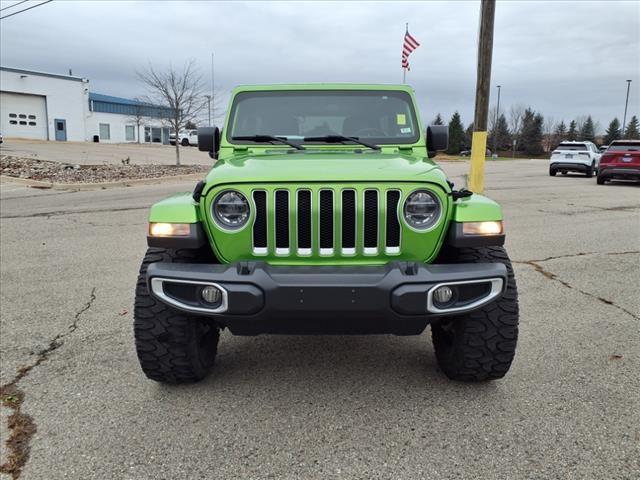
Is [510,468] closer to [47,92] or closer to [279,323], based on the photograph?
[279,323]

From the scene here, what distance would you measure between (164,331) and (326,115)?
2.10 m

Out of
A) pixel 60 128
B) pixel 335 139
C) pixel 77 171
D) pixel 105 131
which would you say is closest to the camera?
pixel 335 139

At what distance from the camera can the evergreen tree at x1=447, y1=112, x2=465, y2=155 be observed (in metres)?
64.1

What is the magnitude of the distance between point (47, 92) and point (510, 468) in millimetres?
54393

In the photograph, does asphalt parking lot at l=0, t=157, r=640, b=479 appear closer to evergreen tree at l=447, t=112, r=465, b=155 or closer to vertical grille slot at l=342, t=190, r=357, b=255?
vertical grille slot at l=342, t=190, r=357, b=255

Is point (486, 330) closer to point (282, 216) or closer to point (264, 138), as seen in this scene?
point (282, 216)

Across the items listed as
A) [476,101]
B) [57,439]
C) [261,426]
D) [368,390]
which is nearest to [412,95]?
[368,390]

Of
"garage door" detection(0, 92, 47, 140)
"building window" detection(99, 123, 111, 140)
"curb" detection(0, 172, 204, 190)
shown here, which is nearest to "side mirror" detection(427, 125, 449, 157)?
"curb" detection(0, 172, 204, 190)

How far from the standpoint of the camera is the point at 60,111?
1955 inches

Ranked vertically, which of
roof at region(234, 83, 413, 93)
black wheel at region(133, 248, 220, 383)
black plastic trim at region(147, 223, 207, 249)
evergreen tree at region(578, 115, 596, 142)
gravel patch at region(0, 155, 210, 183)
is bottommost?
black wheel at region(133, 248, 220, 383)

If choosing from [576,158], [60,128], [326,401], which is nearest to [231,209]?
[326,401]

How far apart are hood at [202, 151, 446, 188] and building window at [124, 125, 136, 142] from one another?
59038 mm

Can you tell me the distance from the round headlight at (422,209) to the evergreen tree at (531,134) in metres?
78.1

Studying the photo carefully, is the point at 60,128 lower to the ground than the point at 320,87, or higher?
→ higher
